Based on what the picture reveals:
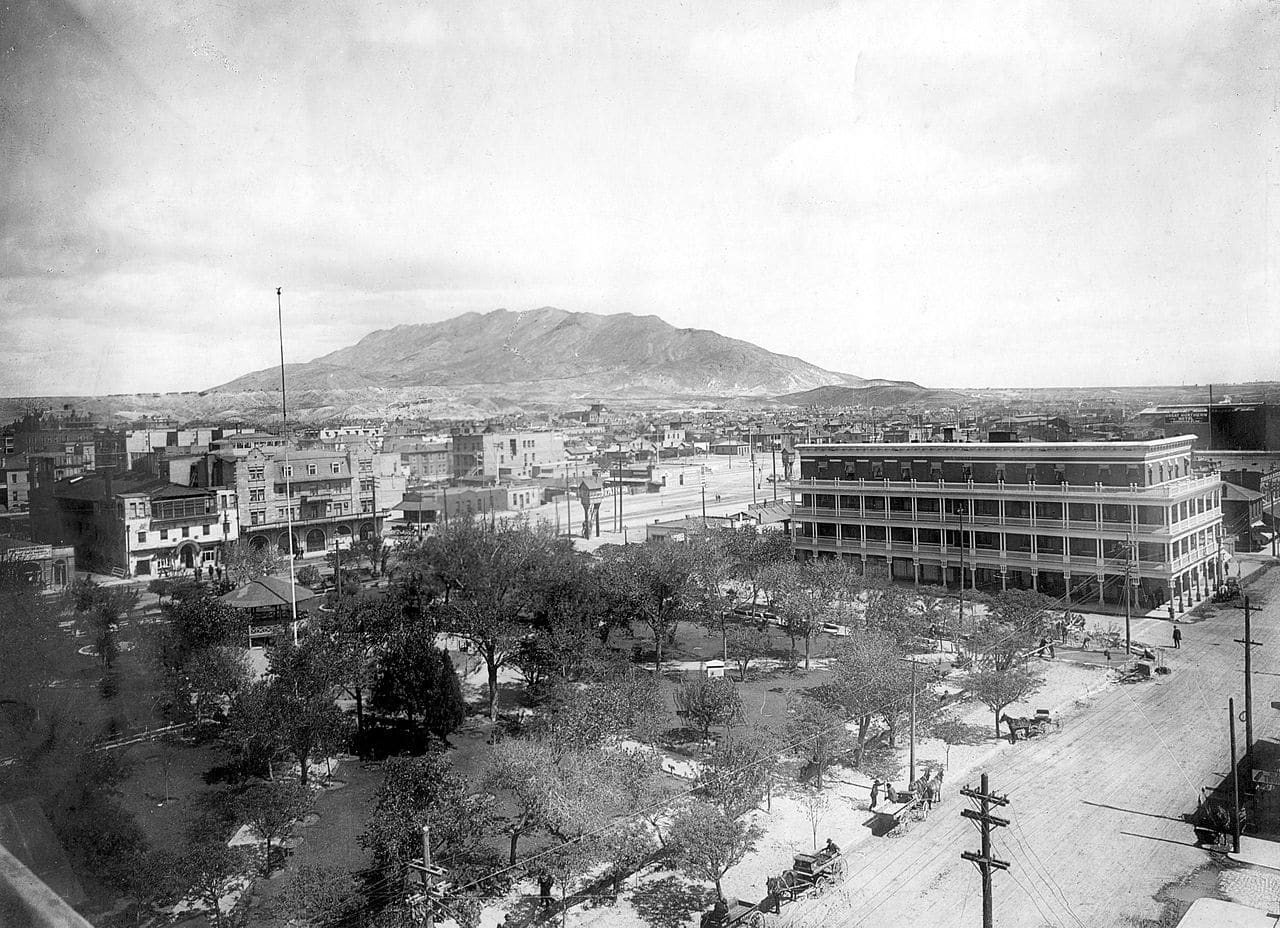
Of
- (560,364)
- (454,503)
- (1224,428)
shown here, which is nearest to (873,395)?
(560,364)

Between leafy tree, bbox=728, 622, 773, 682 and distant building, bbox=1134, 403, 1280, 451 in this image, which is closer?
leafy tree, bbox=728, 622, 773, 682

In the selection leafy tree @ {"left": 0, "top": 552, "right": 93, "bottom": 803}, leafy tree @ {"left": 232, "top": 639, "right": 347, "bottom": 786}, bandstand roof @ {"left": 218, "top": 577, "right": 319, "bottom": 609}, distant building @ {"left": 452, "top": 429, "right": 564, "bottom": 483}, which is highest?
distant building @ {"left": 452, "top": 429, "right": 564, "bottom": 483}

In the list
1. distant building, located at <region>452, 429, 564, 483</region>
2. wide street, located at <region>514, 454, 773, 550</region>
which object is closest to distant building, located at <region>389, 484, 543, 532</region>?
wide street, located at <region>514, 454, 773, 550</region>

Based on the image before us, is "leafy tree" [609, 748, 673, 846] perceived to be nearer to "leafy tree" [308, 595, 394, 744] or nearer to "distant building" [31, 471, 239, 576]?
"leafy tree" [308, 595, 394, 744]

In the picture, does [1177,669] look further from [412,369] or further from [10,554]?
[412,369]

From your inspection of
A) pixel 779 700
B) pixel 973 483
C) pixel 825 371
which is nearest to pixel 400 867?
pixel 779 700

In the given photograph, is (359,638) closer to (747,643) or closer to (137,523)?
(747,643)
